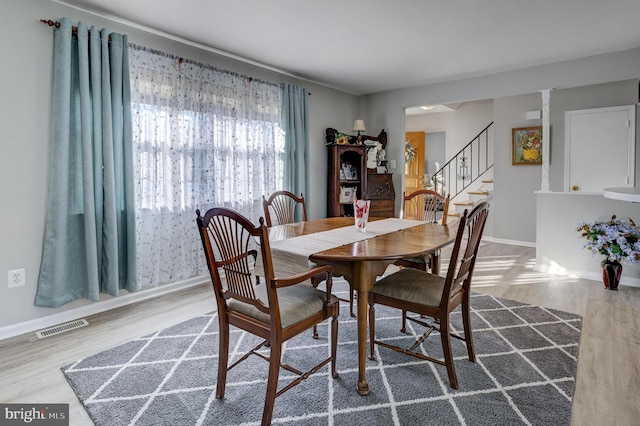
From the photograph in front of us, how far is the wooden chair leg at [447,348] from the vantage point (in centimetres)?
189

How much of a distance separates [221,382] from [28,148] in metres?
2.14

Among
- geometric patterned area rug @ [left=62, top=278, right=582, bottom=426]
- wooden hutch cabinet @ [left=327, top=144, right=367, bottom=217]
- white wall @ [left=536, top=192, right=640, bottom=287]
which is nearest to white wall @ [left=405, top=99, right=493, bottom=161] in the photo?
wooden hutch cabinet @ [left=327, top=144, right=367, bottom=217]

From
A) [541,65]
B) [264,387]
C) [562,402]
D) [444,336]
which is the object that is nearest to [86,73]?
[264,387]

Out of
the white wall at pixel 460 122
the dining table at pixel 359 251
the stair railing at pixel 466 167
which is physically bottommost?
the dining table at pixel 359 251

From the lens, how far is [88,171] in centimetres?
275

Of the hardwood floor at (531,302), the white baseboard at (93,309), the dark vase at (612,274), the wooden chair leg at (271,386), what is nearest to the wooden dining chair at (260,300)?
the wooden chair leg at (271,386)

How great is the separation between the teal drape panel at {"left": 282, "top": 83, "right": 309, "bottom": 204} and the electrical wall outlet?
8.69 feet

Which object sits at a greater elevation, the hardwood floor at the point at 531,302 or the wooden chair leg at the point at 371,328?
the wooden chair leg at the point at 371,328

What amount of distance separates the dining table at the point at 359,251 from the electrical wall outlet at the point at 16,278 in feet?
5.92

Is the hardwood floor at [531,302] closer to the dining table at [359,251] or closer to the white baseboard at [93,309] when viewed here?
the white baseboard at [93,309]

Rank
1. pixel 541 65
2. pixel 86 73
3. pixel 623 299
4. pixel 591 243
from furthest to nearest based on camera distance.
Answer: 1. pixel 541 65
2. pixel 591 243
3. pixel 623 299
4. pixel 86 73

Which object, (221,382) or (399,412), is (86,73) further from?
(399,412)

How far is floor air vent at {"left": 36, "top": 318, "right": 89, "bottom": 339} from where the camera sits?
260 centimetres

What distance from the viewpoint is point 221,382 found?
1828 millimetres
